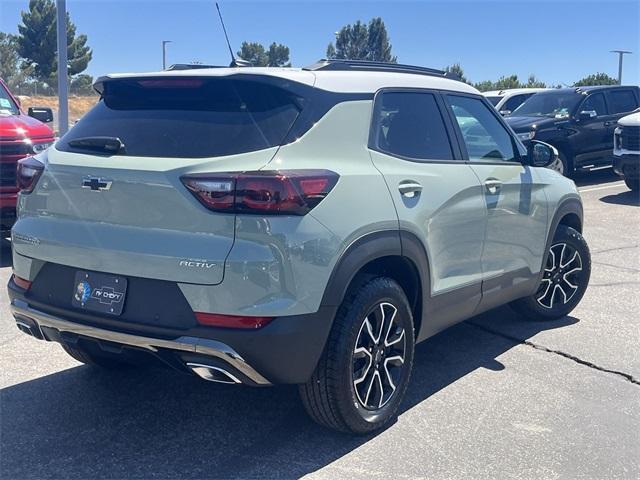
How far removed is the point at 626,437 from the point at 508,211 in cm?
159

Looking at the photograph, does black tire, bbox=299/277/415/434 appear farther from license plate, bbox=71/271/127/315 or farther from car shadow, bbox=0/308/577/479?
license plate, bbox=71/271/127/315

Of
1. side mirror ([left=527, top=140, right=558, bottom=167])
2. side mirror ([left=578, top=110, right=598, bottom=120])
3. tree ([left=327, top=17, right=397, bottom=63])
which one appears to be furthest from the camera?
tree ([left=327, top=17, right=397, bottom=63])

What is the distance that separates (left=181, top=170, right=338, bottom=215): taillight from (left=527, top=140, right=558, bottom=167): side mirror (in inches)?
101

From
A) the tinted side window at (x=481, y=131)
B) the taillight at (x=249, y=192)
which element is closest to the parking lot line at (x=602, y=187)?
the tinted side window at (x=481, y=131)

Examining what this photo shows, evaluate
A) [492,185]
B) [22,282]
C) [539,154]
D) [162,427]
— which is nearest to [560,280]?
[539,154]

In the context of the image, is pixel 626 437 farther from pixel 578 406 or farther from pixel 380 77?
pixel 380 77

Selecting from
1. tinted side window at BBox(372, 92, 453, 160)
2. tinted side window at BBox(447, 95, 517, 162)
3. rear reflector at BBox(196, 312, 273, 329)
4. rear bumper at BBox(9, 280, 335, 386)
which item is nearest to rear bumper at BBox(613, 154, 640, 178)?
tinted side window at BBox(447, 95, 517, 162)

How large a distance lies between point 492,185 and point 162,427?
8.07ft

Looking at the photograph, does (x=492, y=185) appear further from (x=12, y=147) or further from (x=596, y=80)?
(x=596, y=80)

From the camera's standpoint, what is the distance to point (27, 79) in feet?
173

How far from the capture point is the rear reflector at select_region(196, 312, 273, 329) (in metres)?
3.07

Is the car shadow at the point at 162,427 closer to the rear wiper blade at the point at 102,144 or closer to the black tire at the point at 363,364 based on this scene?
the black tire at the point at 363,364

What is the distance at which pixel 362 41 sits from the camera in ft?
255

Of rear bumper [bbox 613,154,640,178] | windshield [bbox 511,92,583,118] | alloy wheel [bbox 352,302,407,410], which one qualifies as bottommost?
→ alloy wheel [bbox 352,302,407,410]
